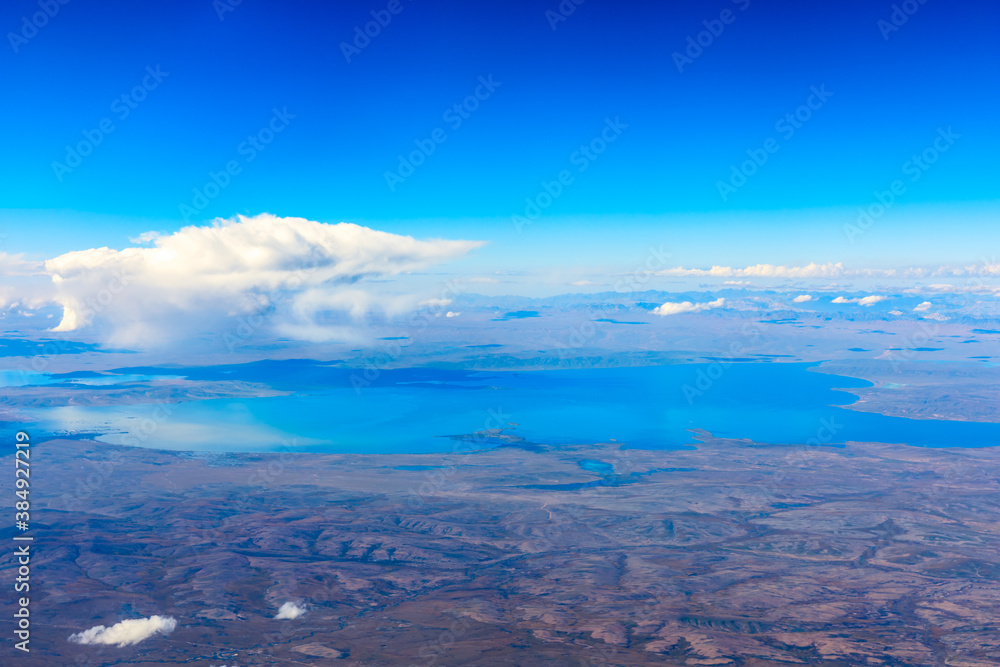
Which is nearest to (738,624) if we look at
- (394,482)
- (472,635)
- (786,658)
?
(786,658)

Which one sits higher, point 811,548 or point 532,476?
point 532,476

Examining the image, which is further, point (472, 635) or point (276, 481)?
point (276, 481)

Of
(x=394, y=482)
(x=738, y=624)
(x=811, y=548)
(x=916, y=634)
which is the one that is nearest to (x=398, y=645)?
(x=738, y=624)

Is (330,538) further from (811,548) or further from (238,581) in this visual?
(811,548)

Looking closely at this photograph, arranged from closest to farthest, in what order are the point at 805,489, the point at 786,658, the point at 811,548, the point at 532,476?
the point at 786,658 → the point at 811,548 → the point at 805,489 → the point at 532,476

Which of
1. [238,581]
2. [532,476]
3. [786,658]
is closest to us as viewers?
[786,658]

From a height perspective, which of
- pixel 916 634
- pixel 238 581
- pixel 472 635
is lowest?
pixel 916 634
